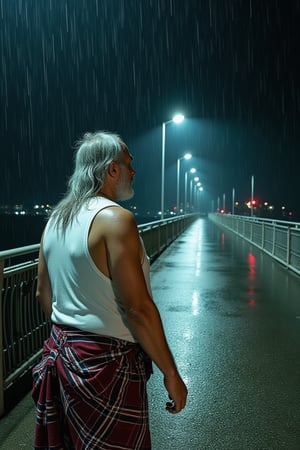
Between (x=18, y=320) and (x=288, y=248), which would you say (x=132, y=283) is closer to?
(x=18, y=320)

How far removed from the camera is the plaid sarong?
1.81m

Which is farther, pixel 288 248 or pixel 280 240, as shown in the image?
pixel 280 240

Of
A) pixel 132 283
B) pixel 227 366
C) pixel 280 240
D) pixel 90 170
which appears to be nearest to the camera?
pixel 132 283

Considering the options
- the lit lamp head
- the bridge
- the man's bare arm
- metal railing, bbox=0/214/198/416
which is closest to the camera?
the man's bare arm

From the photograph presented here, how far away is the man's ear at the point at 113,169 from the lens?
196 centimetres

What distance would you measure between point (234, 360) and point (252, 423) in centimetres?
170

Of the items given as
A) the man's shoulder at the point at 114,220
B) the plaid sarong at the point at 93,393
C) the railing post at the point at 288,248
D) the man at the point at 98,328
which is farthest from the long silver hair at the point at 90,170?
the railing post at the point at 288,248

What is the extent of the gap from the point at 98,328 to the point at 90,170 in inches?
24.4

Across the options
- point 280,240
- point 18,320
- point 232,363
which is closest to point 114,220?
point 18,320

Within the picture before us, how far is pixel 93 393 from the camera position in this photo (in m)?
1.81

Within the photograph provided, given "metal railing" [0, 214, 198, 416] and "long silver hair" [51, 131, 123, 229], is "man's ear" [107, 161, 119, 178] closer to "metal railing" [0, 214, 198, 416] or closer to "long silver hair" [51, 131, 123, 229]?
"long silver hair" [51, 131, 123, 229]

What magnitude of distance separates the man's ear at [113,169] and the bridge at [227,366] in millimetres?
2280

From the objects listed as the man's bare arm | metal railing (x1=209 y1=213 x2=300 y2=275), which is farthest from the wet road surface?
the man's bare arm

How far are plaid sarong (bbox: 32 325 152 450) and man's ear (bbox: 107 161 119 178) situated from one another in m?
0.63
